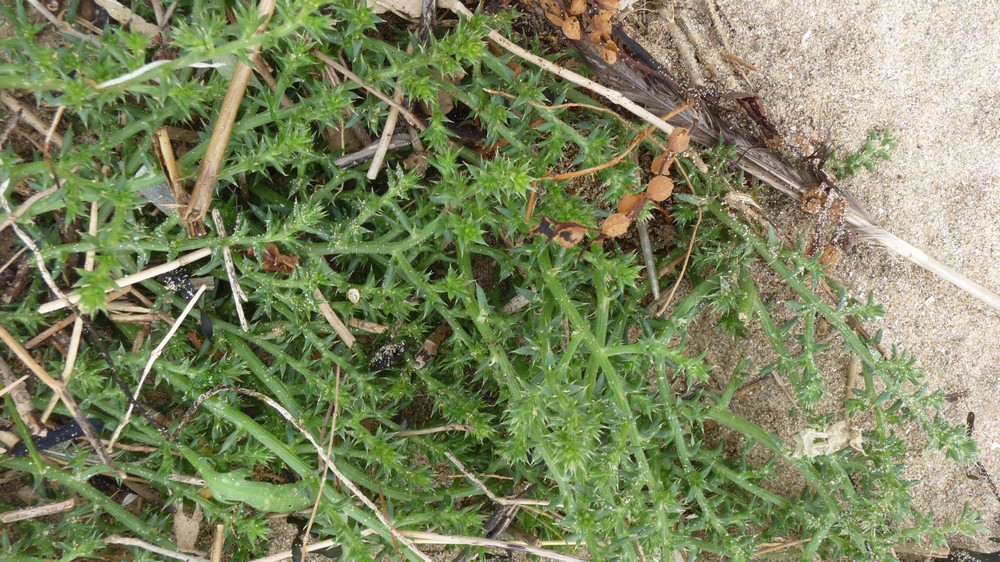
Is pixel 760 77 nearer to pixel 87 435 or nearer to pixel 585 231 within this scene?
pixel 585 231

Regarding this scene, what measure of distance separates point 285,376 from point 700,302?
62.4 inches

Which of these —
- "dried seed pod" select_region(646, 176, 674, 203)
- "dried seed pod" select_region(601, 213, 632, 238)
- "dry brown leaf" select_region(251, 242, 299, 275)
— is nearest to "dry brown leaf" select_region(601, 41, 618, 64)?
"dried seed pod" select_region(646, 176, 674, 203)

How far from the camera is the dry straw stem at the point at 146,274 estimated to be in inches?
85.7

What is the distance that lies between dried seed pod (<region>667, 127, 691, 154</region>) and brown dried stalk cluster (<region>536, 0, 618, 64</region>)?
342mm

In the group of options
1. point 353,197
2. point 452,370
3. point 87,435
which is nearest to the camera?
point 87,435

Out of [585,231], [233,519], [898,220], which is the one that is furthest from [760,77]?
[233,519]

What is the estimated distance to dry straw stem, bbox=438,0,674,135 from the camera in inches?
93.2

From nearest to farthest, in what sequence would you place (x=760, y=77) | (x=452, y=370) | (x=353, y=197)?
(x=353, y=197) < (x=452, y=370) < (x=760, y=77)

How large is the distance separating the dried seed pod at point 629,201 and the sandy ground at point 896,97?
794 mm

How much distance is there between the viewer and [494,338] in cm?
230

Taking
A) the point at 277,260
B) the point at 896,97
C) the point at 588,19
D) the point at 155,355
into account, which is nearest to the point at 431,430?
the point at 277,260

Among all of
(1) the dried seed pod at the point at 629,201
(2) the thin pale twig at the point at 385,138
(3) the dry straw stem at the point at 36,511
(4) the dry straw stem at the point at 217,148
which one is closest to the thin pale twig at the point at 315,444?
(3) the dry straw stem at the point at 36,511

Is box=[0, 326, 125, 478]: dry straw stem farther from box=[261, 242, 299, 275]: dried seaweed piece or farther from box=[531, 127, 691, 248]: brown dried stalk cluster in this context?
box=[531, 127, 691, 248]: brown dried stalk cluster

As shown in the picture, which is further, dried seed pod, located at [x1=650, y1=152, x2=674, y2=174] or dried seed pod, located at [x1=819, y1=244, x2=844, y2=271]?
dried seed pod, located at [x1=819, y1=244, x2=844, y2=271]
